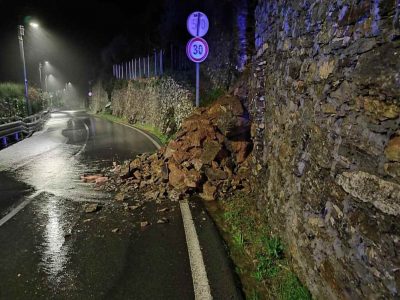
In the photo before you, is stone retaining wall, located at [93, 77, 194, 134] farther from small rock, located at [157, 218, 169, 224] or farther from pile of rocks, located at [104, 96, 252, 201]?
small rock, located at [157, 218, 169, 224]

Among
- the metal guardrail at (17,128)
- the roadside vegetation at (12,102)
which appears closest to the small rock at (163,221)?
the metal guardrail at (17,128)

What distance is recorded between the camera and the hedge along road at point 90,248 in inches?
153

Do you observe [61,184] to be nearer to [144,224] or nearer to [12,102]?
[144,224]

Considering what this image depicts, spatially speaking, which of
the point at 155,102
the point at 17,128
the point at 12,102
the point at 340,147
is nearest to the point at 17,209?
the point at 340,147

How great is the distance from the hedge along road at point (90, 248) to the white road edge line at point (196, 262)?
6 centimetres

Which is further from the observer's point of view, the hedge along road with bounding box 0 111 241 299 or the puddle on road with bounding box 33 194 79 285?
the puddle on road with bounding box 33 194 79 285

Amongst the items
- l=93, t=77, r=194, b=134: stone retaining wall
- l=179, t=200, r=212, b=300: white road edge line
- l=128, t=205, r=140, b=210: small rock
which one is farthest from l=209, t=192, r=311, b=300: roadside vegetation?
l=93, t=77, r=194, b=134: stone retaining wall

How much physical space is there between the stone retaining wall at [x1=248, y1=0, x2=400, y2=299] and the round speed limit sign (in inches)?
274

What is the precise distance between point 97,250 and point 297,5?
4695 millimetres

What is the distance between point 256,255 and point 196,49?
908 centimetres

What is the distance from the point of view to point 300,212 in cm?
399

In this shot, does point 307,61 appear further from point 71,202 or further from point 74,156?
point 74,156

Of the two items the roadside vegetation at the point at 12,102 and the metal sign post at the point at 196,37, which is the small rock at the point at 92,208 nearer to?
the metal sign post at the point at 196,37

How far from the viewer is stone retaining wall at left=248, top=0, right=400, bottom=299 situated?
94.6 inches
